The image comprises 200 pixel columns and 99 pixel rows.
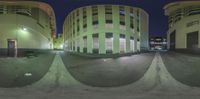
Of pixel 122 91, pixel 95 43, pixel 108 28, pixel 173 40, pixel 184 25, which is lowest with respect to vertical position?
pixel 122 91

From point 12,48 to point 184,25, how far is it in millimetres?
7401

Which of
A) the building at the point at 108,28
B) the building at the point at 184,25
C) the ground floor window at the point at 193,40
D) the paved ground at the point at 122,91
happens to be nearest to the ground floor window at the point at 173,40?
the building at the point at 184,25

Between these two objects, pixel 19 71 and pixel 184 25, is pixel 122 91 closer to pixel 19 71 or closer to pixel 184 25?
pixel 19 71

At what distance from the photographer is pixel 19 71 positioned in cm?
704

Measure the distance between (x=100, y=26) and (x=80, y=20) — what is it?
739 mm

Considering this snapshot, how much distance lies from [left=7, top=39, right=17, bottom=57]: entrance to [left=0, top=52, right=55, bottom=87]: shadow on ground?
9.4 inches

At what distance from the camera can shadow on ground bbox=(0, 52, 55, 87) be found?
6.02 m

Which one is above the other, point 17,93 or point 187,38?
point 187,38

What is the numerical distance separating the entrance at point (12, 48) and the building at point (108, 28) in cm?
309

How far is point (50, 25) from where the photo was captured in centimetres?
1250

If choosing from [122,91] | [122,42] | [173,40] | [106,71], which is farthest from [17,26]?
[173,40]

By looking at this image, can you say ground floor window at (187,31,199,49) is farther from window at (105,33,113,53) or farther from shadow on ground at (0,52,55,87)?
shadow on ground at (0,52,55,87)

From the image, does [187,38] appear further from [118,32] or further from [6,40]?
[6,40]

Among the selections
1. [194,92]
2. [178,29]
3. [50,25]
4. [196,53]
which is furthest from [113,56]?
[50,25]
